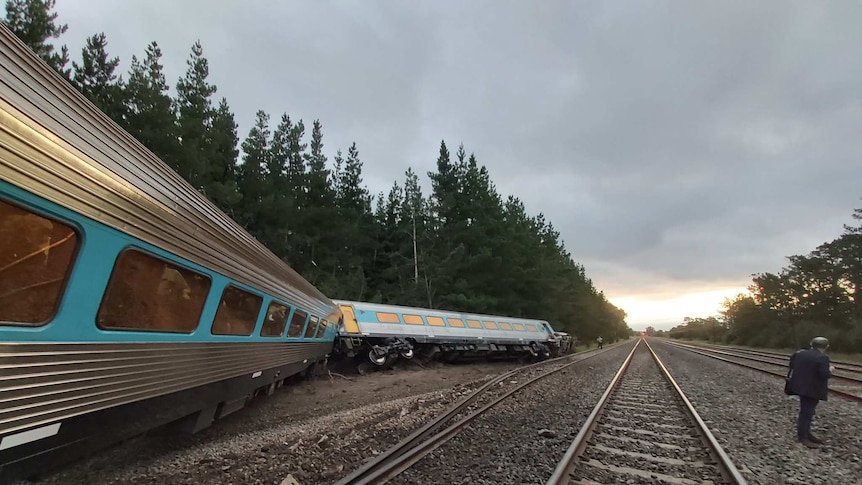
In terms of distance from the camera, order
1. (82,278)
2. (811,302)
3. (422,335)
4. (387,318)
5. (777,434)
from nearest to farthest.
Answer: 1. (82,278)
2. (777,434)
3. (387,318)
4. (422,335)
5. (811,302)

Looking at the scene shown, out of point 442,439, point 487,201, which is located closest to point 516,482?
point 442,439

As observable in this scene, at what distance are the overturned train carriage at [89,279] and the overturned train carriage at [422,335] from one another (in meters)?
10.9

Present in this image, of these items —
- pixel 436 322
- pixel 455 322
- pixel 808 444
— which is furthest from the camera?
pixel 455 322

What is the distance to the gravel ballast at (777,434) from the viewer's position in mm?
5379

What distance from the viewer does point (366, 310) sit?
16.8 metres

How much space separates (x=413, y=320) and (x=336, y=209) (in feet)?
47.4

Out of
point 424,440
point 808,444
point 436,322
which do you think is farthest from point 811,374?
point 436,322

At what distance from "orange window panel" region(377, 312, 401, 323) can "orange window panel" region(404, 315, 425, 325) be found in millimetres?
427

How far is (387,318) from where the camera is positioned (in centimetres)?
1723

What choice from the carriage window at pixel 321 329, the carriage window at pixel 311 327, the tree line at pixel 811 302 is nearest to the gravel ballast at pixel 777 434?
the carriage window at pixel 311 327

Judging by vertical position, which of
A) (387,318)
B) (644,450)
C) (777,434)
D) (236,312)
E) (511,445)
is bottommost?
(387,318)

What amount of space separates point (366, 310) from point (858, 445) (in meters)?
13.1

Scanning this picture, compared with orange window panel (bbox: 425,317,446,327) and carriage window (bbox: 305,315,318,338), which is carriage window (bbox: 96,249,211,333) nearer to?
carriage window (bbox: 305,315,318,338)

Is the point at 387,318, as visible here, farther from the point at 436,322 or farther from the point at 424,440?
the point at 424,440
